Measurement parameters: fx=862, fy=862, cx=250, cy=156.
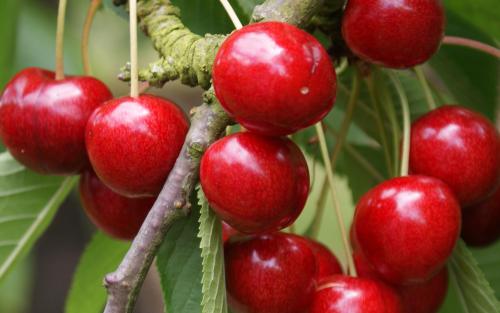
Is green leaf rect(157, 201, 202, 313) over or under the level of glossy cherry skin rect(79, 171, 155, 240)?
under

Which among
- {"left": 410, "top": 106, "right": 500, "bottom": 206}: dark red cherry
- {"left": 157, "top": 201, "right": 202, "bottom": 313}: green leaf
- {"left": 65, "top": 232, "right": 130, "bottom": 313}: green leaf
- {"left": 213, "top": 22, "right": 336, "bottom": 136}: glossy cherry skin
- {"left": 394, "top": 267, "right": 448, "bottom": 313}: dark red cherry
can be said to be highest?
{"left": 213, "top": 22, "right": 336, "bottom": 136}: glossy cherry skin

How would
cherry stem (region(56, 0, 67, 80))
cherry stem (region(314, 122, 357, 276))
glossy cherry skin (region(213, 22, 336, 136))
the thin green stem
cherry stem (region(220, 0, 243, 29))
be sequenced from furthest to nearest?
the thin green stem, cherry stem (region(56, 0, 67, 80)), cherry stem (region(314, 122, 357, 276)), cherry stem (region(220, 0, 243, 29)), glossy cherry skin (region(213, 22, 336, 136))

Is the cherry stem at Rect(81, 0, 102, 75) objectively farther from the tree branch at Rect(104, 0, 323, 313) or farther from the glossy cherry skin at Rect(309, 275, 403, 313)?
the glossy cherry skin at Rect(309, 275, 403, 313)

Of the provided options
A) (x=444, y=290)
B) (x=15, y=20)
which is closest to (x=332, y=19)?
(x=444, y=290)

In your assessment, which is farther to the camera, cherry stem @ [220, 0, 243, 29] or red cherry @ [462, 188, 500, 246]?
red cherry @ [462, 188, 500, 246]

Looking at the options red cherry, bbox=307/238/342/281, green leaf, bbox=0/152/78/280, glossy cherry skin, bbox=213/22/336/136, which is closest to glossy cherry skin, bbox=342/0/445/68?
glossy cherry skin, bbox=213/22/336/136

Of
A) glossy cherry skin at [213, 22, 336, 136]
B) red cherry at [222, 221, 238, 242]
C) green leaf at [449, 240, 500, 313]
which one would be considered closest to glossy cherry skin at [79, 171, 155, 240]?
red cherry at [222, 221, 238, 242]

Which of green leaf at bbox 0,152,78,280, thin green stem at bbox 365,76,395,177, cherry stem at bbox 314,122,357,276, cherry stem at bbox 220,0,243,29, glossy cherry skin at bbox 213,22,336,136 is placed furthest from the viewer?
green leaf at bbox 0,152,78,280
